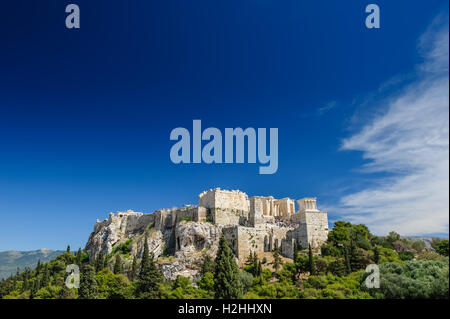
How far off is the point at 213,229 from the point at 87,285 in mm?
22494

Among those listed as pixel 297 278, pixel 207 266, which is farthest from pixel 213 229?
pixel 297 278

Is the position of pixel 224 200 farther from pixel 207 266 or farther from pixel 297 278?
pixel 297 278

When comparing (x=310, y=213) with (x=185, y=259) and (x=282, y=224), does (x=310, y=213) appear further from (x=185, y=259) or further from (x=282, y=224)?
(x=185, y=259)

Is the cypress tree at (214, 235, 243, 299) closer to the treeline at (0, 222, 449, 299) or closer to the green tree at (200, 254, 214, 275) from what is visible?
the treeline at (0, 222, 449, 299)

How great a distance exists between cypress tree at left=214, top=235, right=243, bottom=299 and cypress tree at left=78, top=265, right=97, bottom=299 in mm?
13875

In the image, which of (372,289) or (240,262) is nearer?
(372,289)

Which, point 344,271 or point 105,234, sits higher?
point 105,234

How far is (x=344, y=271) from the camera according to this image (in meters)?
39.3

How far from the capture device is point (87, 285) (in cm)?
A: 3634

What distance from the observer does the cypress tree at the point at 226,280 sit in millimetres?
32281
